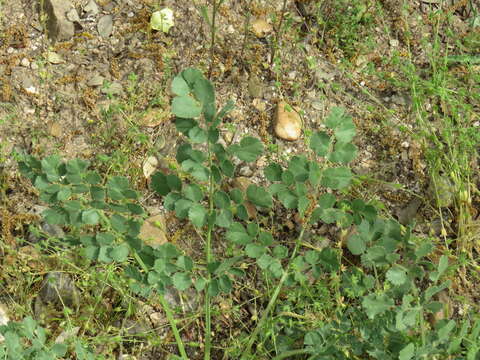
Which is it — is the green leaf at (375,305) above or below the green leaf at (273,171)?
below

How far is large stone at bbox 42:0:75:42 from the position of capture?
3.36 m

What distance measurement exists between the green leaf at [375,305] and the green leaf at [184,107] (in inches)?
29.3

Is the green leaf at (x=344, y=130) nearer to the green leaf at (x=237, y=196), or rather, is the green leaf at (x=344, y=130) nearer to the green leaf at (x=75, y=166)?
the green leaf at (x=237, y=196)

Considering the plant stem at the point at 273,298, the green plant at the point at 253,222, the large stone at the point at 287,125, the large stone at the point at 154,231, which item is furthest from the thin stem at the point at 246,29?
the green plant at the point at 253,222

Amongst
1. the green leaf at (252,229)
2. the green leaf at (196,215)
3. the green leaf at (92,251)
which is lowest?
the green leaf at (92,251)

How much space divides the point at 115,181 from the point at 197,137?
30cm

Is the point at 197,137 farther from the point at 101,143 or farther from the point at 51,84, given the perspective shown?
the point at 51,84

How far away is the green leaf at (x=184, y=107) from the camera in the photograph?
165 cm

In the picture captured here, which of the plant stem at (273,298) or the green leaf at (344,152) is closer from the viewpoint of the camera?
the green leaf at (344,152)

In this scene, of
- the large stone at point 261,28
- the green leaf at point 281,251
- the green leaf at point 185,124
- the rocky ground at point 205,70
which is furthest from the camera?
the large stone at point 261,28

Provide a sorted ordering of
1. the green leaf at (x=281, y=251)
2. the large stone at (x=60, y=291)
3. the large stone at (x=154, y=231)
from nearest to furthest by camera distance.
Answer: the green leaf at (x=281, y=251) < the large stone at (x=60, y=291) < the large stone at (x=154, y=231)

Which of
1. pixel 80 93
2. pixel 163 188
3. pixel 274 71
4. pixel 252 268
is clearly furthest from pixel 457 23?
pixel 163 188

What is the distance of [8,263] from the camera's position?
278 cm

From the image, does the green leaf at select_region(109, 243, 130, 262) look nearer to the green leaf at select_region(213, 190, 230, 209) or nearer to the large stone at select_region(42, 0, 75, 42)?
the green leaf at select_region(213, 190, 230, 209)
